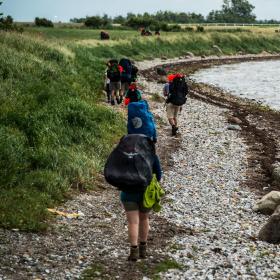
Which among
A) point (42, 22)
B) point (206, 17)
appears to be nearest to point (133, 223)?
point (42, 22)

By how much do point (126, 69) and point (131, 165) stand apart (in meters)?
17.8

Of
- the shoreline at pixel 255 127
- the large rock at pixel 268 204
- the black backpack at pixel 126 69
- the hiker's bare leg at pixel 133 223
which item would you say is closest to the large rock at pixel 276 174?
the shoreline at pixel 255 127

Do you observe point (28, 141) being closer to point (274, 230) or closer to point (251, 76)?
point (274, 230)

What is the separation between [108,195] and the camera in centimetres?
1401

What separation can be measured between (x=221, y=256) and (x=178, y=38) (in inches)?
2718

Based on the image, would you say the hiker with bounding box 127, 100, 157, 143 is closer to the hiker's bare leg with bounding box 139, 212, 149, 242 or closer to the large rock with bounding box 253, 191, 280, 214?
the hiker's bare leg with bounding box 139, 212, 149, 242

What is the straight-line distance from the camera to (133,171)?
354 inches

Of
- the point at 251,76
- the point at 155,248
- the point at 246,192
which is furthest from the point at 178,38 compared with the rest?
the point at 155,248

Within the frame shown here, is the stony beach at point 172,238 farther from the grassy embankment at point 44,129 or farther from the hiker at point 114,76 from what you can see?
the hiker at point 114,76

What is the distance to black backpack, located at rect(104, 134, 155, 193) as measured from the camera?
29.4 feet

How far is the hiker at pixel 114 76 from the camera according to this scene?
2550 cm

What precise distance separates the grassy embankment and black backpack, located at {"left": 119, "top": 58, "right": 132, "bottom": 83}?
5.27 feet

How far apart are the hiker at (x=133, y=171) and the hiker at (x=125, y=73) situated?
17.1m

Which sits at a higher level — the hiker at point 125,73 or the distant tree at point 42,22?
the distant tree at point 42,22
